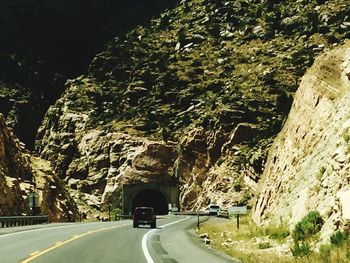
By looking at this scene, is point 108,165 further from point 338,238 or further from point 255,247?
point 338,238

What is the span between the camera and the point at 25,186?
52.8 metres

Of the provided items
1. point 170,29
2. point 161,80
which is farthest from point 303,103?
point 170,29

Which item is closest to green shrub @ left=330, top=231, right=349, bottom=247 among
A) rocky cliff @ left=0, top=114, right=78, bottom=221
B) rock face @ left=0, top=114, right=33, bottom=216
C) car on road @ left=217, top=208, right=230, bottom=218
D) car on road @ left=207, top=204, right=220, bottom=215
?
rock face @ left=0, top=114, right=33, bottom=216

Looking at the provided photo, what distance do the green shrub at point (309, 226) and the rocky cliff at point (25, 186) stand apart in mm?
31983

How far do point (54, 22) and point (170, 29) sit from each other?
1197 inches

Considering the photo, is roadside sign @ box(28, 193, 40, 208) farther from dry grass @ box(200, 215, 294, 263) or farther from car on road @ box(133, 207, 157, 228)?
dry grass @ box(200, 215, 294, 263)

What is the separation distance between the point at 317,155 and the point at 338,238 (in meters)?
9.91

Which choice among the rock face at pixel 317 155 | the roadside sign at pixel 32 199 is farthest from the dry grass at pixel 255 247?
the roadside sign at pixel 32 199

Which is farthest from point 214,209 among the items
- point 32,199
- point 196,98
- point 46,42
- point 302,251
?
point 46,42

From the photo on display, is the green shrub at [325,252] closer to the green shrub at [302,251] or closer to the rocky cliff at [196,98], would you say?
the green shrub at [302,251]

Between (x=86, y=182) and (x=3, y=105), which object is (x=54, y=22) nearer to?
(x=3, y=105)

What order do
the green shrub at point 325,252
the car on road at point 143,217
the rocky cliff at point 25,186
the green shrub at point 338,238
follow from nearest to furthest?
the green shrub at point 325,252, the green shrub at point 338,238, the car on road at point 143,217, the rocky cliff at point 25,186

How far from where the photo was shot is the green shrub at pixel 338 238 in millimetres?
14438

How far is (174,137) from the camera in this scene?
83.2 meters
